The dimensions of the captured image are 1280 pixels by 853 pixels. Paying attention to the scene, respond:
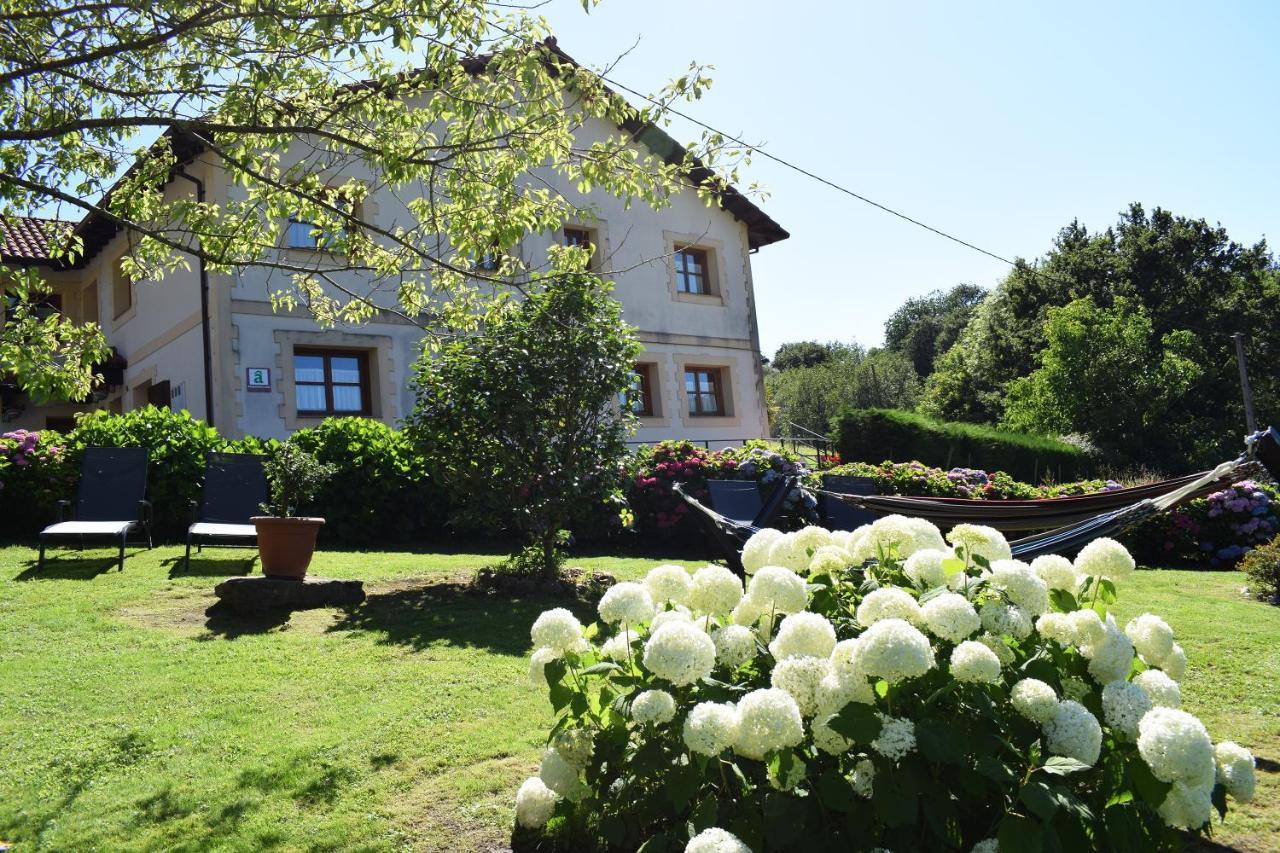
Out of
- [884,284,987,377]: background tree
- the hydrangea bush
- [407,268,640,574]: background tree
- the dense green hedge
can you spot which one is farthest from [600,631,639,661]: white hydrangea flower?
[884,284,987,377]: background tree

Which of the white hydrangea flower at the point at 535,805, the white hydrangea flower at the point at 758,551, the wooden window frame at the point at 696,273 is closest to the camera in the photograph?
the white hydrangea flower at the point at 535,805

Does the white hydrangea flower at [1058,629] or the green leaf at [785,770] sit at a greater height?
the white hydrangea flower at [1058,629]

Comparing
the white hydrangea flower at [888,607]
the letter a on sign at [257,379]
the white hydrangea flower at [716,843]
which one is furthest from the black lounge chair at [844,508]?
the letter a on sign at [257,379]

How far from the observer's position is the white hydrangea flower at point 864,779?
2.01 m

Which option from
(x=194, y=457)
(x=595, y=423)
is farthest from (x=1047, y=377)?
(x=194, y=457)

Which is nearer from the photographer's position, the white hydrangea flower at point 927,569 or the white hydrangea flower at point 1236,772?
the white hydrangea flower at point 1236,772

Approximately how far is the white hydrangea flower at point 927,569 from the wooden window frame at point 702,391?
15.6 m

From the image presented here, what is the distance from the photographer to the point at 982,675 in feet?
6.46

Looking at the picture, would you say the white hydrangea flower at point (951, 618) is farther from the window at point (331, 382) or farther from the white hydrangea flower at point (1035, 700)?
the window at point (331, 382)

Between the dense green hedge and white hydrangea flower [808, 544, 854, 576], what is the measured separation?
55.8ft

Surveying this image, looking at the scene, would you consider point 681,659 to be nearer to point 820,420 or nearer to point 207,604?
point 207,604

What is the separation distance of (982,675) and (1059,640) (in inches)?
17.6

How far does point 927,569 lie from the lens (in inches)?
93.0

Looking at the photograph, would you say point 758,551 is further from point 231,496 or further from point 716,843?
point 231,496
